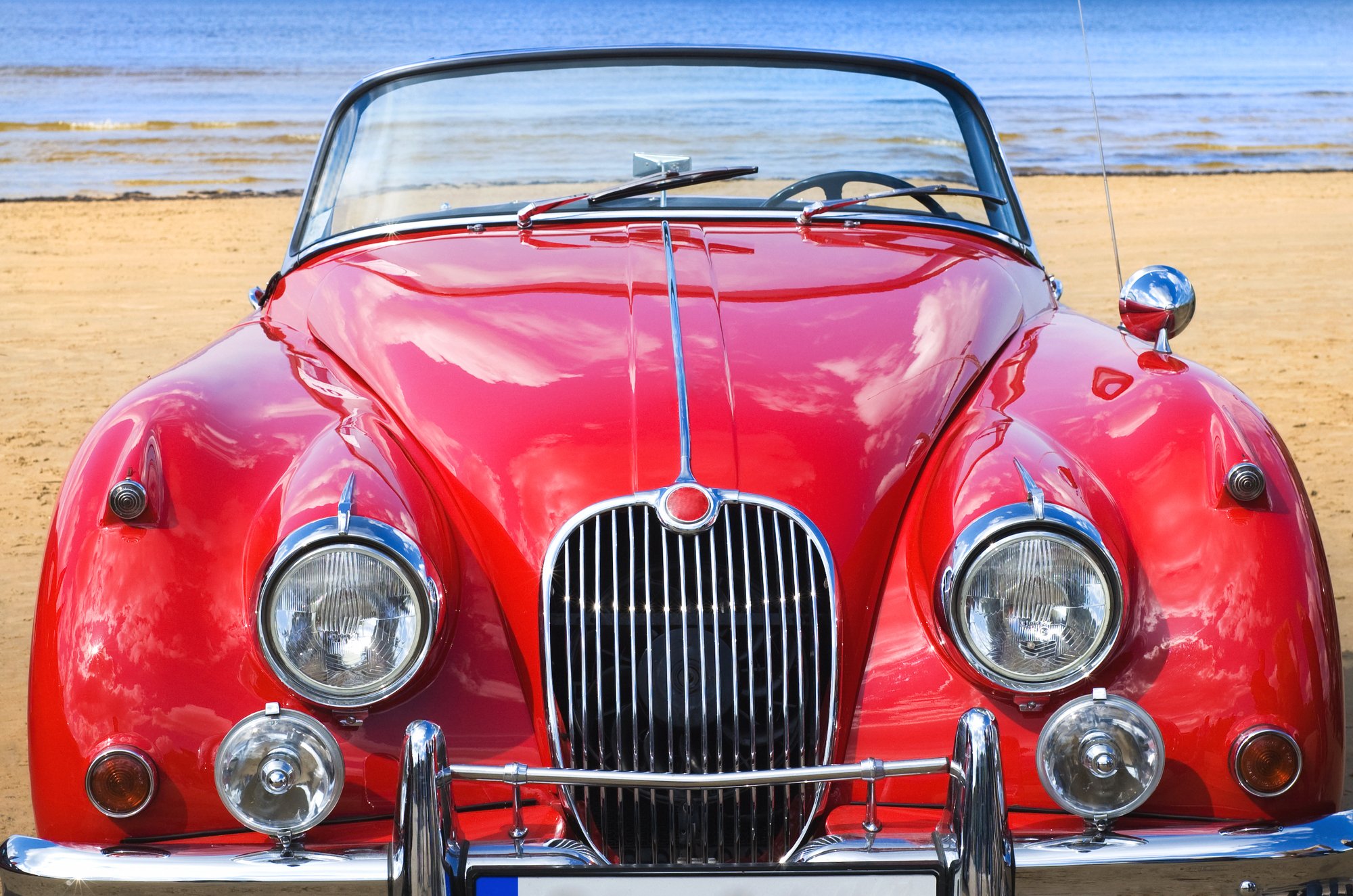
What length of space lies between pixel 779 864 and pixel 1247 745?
0.83 meters

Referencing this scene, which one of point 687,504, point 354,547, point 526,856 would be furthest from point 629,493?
point 526,856

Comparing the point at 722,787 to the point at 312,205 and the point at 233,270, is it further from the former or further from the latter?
the point at 233,270

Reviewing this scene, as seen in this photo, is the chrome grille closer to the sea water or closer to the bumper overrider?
the bumper overrider

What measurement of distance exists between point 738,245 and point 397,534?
1.34m

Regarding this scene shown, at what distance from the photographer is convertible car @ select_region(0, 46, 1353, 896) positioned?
199 centimetres

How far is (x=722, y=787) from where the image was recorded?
192 cm

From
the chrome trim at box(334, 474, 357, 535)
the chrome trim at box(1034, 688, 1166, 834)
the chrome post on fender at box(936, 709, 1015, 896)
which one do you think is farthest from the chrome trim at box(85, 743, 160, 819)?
the chrome trim at box(1034, 688, 1166, 834)

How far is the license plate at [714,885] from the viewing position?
6.15ft

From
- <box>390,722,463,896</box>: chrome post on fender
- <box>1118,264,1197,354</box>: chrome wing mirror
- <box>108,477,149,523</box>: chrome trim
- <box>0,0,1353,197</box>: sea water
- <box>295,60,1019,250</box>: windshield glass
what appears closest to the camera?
<box>390,722,463,896</box>: chrome post on fender

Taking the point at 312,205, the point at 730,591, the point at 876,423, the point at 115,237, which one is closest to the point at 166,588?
the point at 730,591

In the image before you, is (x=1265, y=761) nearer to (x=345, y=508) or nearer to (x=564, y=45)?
(x=345, y=508)

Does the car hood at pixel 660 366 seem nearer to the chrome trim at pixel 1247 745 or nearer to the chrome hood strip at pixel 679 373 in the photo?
the chrome hood strip at pixel 679 373

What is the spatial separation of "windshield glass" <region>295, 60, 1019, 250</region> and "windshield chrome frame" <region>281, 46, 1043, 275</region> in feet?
0.04

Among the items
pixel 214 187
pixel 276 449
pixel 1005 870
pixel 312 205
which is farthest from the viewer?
pixel 214 187
